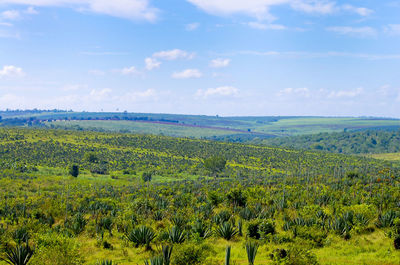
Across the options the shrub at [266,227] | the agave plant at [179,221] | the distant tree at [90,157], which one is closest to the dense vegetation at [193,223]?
the shrub at [266,227]

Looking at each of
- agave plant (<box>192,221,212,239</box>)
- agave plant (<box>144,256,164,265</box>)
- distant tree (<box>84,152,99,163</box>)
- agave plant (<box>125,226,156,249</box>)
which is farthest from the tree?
agave plant (<box>144,256,164,265</box>)

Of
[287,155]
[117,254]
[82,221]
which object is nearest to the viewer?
[117,254]

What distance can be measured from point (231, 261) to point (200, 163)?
330 ft

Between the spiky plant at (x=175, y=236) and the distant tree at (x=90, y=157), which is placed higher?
the spiky plant at (x=175, y=236)

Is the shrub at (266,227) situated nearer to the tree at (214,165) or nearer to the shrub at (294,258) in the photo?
the shrub at (294,258)

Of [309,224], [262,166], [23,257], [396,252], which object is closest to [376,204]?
[309,224]

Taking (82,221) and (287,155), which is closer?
(82,221)

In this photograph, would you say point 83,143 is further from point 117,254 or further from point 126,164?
point 117,254

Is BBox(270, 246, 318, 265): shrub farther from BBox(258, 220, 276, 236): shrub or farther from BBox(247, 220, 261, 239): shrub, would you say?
BBox(247, 220, 261, 239): shrub

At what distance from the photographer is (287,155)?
5507 inches

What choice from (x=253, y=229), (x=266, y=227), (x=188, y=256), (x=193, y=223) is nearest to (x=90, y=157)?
(x=193, y=223)

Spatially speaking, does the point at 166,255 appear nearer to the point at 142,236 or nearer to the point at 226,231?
the point at 142,236

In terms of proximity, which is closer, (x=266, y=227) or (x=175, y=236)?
(x=175, y=236)

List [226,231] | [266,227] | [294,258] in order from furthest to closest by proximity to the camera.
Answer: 1. [266,227]
2. [226,231]
3. [294,258]
